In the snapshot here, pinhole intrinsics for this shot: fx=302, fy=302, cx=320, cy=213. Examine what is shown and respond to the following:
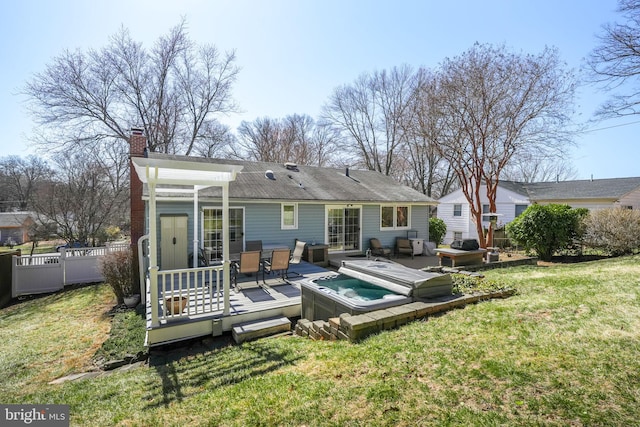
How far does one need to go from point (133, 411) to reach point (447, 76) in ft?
53.3

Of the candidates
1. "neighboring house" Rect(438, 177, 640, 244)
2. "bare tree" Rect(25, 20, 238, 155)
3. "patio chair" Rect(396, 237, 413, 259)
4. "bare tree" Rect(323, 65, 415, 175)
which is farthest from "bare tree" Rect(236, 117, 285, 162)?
"patio chair" Rect(396, 237, 413, 259)

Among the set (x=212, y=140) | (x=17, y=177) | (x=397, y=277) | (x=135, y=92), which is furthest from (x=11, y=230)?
(x=397, y=277)

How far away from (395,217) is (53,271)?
13136mm

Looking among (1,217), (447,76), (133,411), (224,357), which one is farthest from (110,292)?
(1,217)

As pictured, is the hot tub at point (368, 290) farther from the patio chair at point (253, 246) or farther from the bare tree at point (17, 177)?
the bare tree at point (17, 177)

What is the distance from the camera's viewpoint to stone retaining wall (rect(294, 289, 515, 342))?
4.32 m

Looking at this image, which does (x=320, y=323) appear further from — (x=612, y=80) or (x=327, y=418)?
(x=612, y=80)

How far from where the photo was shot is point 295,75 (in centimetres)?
1450

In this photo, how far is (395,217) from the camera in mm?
13852

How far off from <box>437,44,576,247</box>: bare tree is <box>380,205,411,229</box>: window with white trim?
152 inches

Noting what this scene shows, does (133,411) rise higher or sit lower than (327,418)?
lower

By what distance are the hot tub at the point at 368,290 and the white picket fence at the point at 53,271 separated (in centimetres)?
721

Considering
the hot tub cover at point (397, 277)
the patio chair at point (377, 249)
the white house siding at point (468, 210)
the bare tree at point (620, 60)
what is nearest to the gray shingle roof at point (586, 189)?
the white house siding at point (468, 210)

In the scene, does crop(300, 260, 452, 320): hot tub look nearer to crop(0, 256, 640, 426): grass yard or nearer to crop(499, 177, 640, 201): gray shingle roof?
crop(0, 256, 640, 426): grass yard
